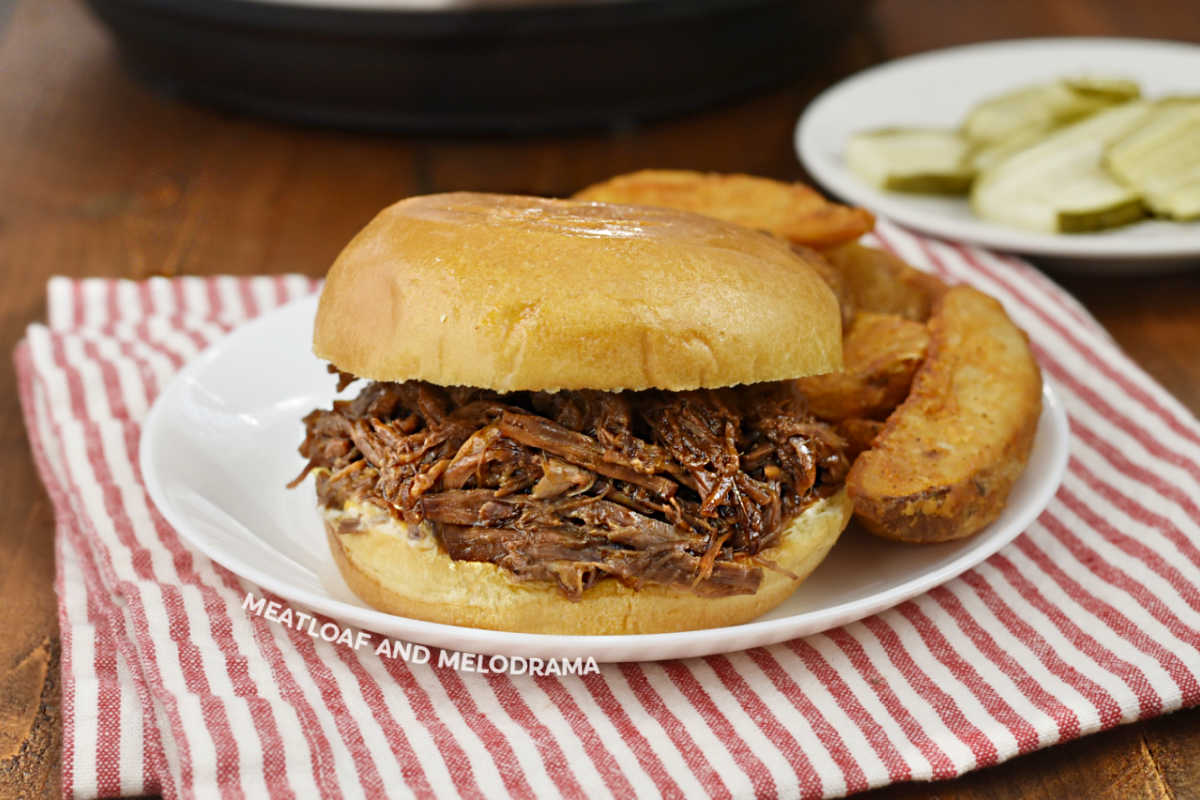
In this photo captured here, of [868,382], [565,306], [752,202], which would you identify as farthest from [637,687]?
[752,202]

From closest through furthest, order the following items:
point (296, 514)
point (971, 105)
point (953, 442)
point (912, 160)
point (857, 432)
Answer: point (953, 442), point (857, 432), point (296, 514), point (912, 160), point (971, 105)

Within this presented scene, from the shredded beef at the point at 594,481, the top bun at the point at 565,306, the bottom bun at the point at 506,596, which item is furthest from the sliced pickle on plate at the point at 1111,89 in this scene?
the bottom bun at the point at 506,596

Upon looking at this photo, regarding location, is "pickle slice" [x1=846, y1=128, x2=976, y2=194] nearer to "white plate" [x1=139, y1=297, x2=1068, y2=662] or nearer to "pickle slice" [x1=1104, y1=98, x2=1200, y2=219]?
"pickle slice" [x1=1104, y1=98, x2=1200, y2=219]

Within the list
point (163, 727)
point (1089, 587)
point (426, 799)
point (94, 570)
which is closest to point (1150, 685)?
point (1089, 587)

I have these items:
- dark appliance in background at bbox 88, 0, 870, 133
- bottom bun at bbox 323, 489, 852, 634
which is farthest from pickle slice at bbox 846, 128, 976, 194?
bottom bun at bbox 323, 489, 852, 634

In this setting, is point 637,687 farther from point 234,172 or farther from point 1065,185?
point 234,172

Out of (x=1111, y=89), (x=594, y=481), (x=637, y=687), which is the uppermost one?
(x=594, y=481)

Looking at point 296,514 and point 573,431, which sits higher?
point 573,431
